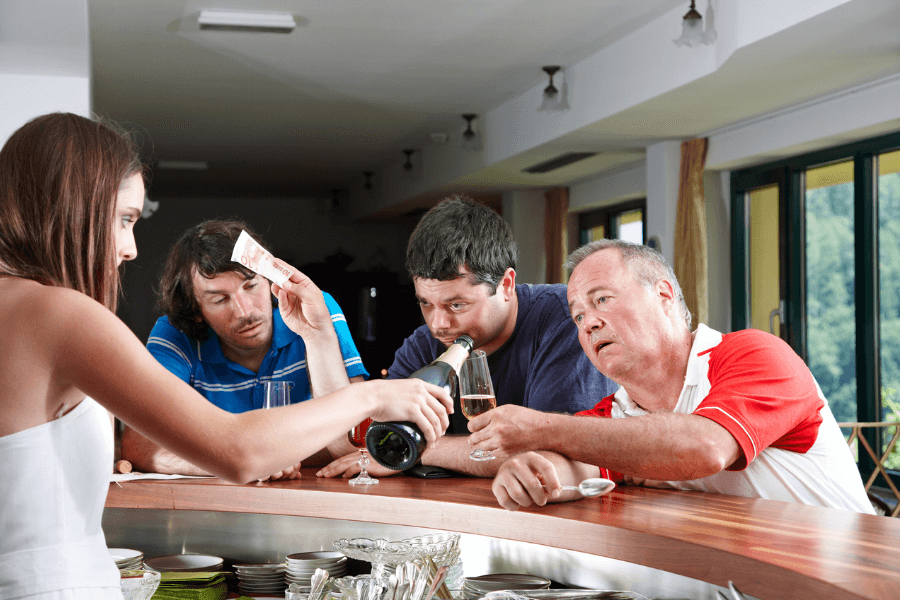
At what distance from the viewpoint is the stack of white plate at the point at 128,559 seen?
1656mm

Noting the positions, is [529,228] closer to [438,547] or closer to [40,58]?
[40,58]

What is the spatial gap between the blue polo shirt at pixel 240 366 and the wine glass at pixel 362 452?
1.67 ft

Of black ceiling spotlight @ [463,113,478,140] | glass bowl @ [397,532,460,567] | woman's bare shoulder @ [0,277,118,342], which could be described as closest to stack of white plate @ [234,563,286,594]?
glass bowl @ [397,532,460,567]

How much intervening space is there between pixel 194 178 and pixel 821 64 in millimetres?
8158

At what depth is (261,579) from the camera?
1.70 m

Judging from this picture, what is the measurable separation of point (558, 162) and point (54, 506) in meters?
6.77

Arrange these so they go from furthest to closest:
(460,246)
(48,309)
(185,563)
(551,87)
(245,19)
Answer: (551,87)
(245,19)
(460,246)
(185,563)
(48,309)

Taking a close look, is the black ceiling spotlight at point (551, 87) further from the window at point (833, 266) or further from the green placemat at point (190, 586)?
the green placemat at point (190, 586)

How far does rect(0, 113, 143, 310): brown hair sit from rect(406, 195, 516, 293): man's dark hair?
1101 mm

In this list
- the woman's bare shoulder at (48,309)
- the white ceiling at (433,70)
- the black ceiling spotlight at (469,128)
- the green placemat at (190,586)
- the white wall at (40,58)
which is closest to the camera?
the woman's bare shoulder at (48,309)

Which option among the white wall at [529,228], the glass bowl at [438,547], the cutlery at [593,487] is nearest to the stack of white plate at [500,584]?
the glass bowl at [438,547]

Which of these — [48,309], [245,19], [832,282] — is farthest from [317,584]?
[832,282]

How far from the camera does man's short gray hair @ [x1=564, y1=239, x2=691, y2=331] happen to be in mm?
1895

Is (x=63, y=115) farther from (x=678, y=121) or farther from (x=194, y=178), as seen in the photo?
(x=194, y=178)
